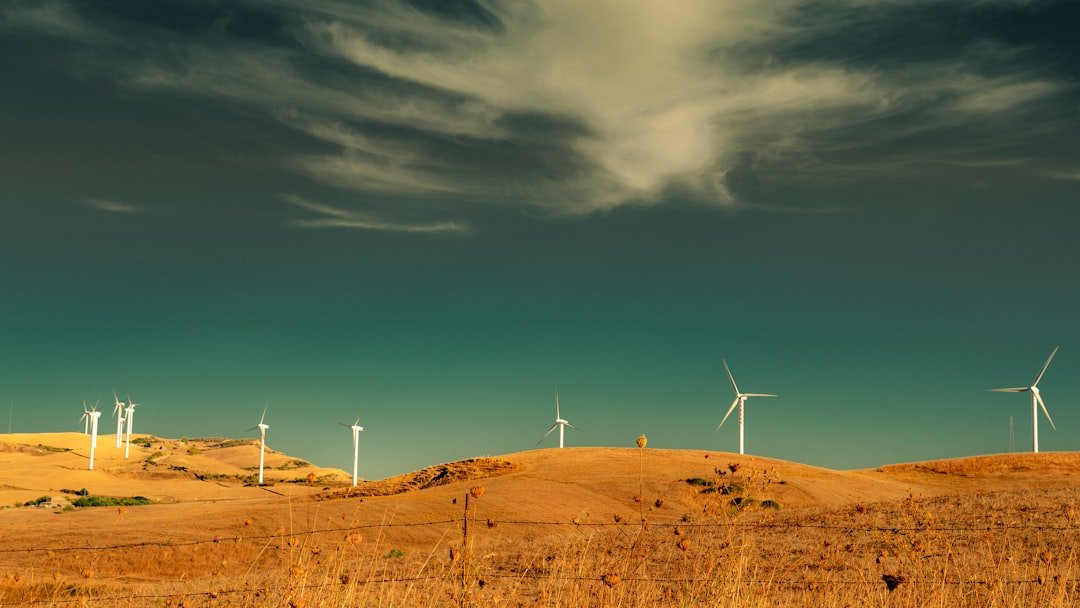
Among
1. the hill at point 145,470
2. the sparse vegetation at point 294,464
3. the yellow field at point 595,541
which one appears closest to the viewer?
the yellow field at point 595,541

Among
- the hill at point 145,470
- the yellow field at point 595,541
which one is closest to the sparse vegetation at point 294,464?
the hill at point 145,470

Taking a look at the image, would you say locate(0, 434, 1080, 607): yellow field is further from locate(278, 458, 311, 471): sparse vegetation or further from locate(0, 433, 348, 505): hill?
locate(278, 458, 311, 471): sparse vegetation

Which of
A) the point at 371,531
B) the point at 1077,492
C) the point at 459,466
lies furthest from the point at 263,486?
the point at 1077,492

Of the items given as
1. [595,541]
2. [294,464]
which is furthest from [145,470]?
[595,541]

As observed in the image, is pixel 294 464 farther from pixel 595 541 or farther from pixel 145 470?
pixel 595 541

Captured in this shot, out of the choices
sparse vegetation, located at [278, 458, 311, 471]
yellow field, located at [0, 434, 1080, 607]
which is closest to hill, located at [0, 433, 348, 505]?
sparse vegetation, located at [278, 458, 311, 471]

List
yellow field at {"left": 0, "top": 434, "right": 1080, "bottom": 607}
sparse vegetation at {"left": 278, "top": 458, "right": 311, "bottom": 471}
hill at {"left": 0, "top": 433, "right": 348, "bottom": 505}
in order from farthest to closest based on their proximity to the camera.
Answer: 1. sparse vegetation at {"left": 278, "top": 458, "right": 311, "bottom": 471}
2. hill at {"left": 0, "top": 433, "right": 348, "bottom": 505}
3. yellow field at {"left": 0, "top": 434, "right": 1080, "bottom": 607}

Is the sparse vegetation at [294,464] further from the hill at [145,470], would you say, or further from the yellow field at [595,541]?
the yellow field at [595,541]

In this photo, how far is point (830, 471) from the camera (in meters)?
53.5

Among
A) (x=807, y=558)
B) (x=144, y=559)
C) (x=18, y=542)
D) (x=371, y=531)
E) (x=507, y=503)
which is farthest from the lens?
(x=507, y=503)

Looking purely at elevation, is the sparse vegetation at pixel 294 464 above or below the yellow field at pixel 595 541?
above

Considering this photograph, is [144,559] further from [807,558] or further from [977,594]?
[977,594]

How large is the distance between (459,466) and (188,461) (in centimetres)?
6459

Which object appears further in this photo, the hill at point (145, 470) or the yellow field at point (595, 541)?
the hill at point (145, 470)
